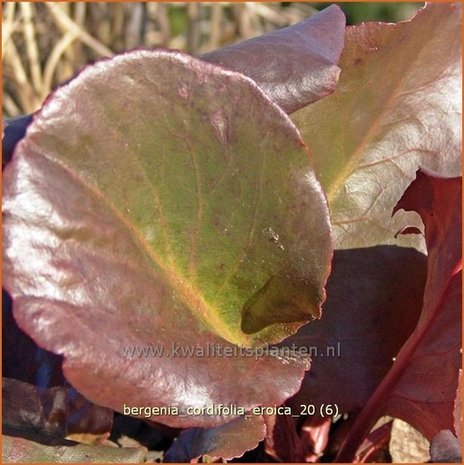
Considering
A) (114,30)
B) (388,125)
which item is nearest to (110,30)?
(114,30)

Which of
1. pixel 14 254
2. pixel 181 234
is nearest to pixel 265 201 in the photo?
pixel 181 234

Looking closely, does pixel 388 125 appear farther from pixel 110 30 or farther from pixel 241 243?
pixel 110 30

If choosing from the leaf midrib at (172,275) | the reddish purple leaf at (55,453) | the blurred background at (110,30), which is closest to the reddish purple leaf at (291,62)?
the leaf midrib at (172,275)

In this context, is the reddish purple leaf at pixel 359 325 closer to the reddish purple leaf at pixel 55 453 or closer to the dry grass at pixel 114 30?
the reddish purple leaf at pixel 55 453

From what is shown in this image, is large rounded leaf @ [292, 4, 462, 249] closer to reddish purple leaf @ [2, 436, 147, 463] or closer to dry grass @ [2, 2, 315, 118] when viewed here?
reddish purple leaf @ [2, 436, 147, 463]

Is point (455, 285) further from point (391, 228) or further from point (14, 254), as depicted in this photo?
point (14, 254)

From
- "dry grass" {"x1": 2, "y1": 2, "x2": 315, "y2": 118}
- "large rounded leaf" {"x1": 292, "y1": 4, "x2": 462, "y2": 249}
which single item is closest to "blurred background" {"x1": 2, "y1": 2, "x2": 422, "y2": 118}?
"dry grass" {"x1": 2, "y1": 2, "x2": 315, "y2": 118}
